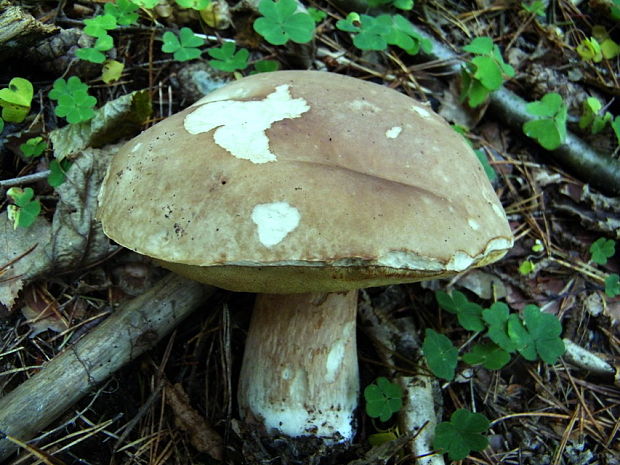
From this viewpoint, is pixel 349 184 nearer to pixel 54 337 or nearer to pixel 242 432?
pixel 242 432

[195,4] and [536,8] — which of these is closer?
[195,4]

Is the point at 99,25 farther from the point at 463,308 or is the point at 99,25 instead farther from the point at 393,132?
the point at 463,308

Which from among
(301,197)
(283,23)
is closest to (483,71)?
(283,23)

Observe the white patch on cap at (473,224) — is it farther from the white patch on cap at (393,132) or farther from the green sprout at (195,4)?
the green sprout at (195,4)

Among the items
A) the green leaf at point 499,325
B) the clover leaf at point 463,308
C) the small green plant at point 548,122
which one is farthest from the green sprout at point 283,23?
the green leaf at point 499,325

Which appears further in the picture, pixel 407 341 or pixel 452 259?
pixel 407 341

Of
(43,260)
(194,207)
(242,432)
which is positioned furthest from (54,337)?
(194,207)
